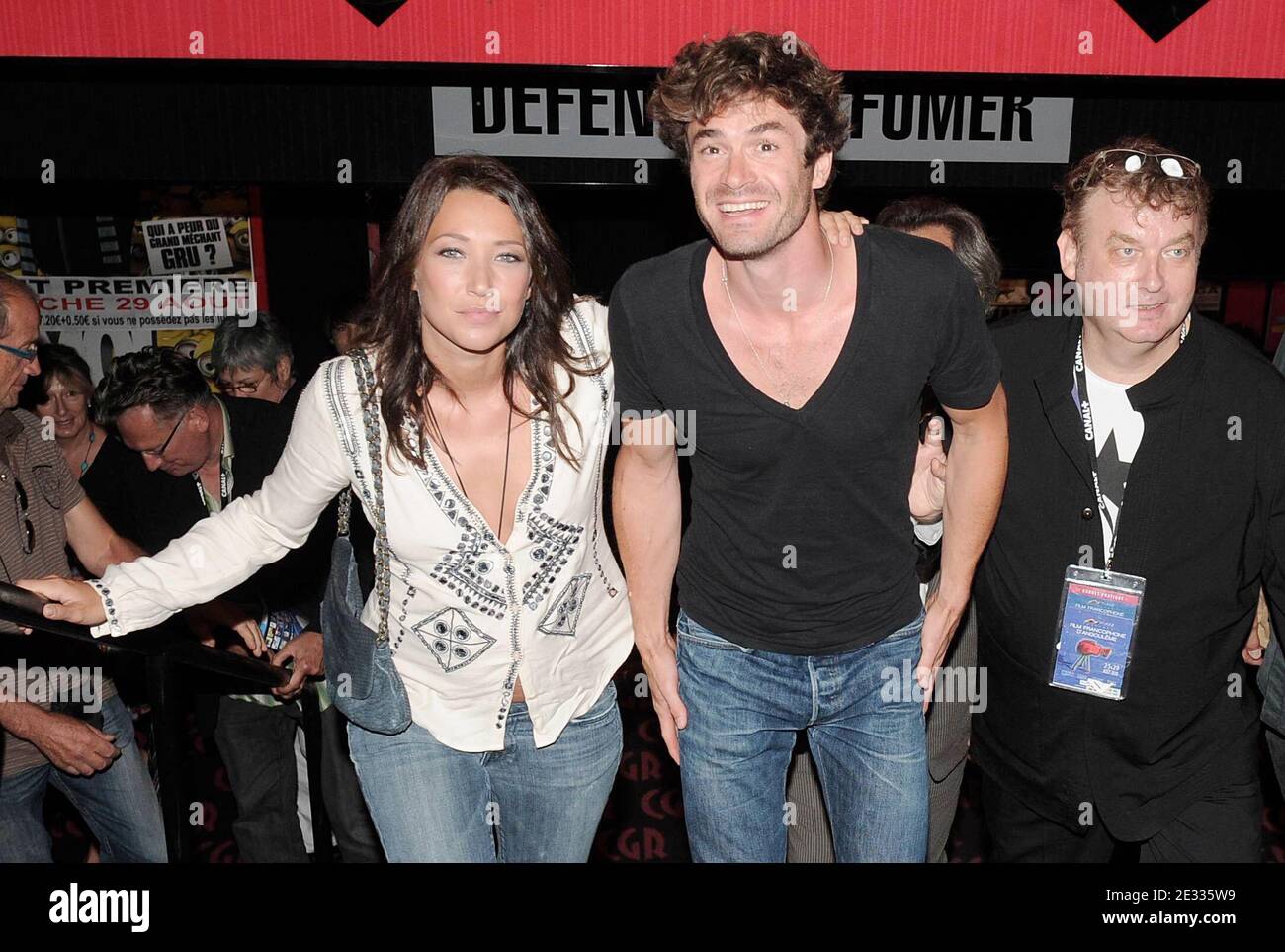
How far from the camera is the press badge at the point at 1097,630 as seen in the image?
219 centimetres

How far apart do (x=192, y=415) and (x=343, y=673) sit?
1501 mm

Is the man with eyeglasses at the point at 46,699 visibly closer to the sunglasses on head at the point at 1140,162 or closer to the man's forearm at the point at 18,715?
the man's forearm at the point at 18,715

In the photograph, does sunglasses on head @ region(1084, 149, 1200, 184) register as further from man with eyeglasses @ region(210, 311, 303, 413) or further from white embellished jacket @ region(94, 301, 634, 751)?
man with eyeglasses @ region(210, 311, 303, 413)

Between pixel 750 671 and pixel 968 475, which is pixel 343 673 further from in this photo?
pixel 968 475

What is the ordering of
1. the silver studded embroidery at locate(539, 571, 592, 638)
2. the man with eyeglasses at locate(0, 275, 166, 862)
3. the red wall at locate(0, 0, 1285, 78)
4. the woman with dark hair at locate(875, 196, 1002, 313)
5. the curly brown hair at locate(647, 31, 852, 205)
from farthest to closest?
the man with eyeglasses at locate(0, 275, 166, 862)
the woman with dark hair at locate(875, 196, 1002, 313)
the red wall at locate(0, 0, 1285, 78)
the silver studded embroidery at locate(539, 571, 592, 638)
the curly brown hair at locate(647, 31, 852, 205)

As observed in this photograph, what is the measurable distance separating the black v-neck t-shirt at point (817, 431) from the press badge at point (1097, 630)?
0.33 m

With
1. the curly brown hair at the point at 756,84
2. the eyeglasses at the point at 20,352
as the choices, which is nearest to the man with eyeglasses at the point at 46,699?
the eyeglasses at the point at 20,352

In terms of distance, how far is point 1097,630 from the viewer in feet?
7.26

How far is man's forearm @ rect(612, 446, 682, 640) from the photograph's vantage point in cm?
223

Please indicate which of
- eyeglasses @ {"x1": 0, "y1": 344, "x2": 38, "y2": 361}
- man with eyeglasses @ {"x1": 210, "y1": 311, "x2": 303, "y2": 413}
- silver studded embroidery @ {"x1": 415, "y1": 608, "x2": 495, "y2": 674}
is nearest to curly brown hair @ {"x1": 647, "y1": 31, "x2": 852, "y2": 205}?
silver studded embroidery @ {"x1": 415, "y1": 608, "x2": 495, "y2": 674}

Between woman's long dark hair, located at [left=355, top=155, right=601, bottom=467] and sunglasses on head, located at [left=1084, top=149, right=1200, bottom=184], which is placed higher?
sunglasses on head, located at [left=1084, top=149, right=1200, bottom=184]

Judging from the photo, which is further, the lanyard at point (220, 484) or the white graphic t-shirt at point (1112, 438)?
the lanyard at point (220, 484)

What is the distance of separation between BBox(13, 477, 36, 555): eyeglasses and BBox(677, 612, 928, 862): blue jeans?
5.36 feet

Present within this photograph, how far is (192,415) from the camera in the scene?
3.32 m
